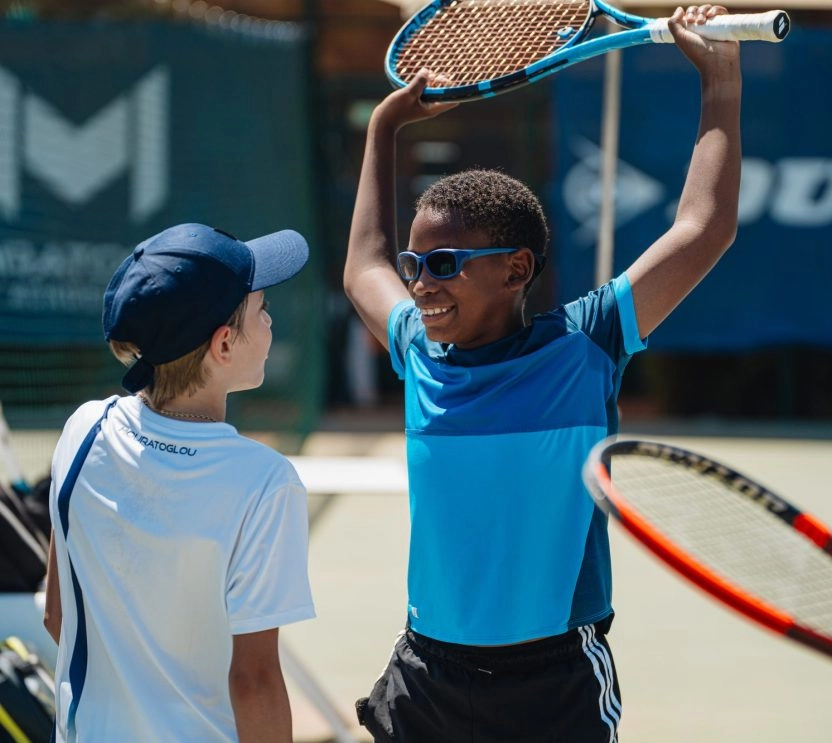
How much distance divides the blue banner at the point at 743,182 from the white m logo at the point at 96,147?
2988mm

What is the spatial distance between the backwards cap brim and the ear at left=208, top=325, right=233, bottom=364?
87 millimetres

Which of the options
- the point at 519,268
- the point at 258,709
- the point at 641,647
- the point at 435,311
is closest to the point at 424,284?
the point at 435,311

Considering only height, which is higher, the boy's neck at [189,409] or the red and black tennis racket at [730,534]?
the boy's neck at [189,409]

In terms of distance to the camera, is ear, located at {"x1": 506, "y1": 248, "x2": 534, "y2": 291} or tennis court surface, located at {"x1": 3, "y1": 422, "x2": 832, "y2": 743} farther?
tennis court surface, located at {"x1": 3, "y1": 422, "x2": 832, "y2": 743}

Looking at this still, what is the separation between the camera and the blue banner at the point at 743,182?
933 cm

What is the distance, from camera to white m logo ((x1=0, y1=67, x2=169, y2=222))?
7.90 m

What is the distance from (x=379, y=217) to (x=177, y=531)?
1.01m

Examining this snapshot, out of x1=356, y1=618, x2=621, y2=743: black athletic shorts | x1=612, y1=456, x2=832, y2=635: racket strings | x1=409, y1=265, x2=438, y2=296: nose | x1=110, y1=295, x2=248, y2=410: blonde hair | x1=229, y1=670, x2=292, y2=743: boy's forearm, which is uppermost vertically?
x1=409, y1=265, x2=438, y2=296: nose

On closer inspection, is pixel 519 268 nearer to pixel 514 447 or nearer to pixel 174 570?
pixel 514 447

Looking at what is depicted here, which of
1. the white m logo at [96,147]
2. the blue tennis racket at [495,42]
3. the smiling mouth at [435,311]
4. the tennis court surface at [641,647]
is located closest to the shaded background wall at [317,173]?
the white m logo at [96,147]

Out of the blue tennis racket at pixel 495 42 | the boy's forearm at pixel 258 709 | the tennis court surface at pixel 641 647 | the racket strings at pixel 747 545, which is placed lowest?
the tennis court surface at pixel 641 647

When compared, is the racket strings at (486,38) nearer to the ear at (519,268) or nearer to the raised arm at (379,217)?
the raised arm at (379,217)

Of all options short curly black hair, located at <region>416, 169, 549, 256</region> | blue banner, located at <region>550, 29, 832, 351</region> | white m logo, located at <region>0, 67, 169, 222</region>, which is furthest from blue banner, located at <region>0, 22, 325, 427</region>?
short curly black hair, located at <region>416, 169, 549, 256</region>

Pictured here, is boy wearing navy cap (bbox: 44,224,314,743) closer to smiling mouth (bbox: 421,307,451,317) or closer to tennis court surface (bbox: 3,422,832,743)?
smiling mouth (bbox: 421,307,451,317)
